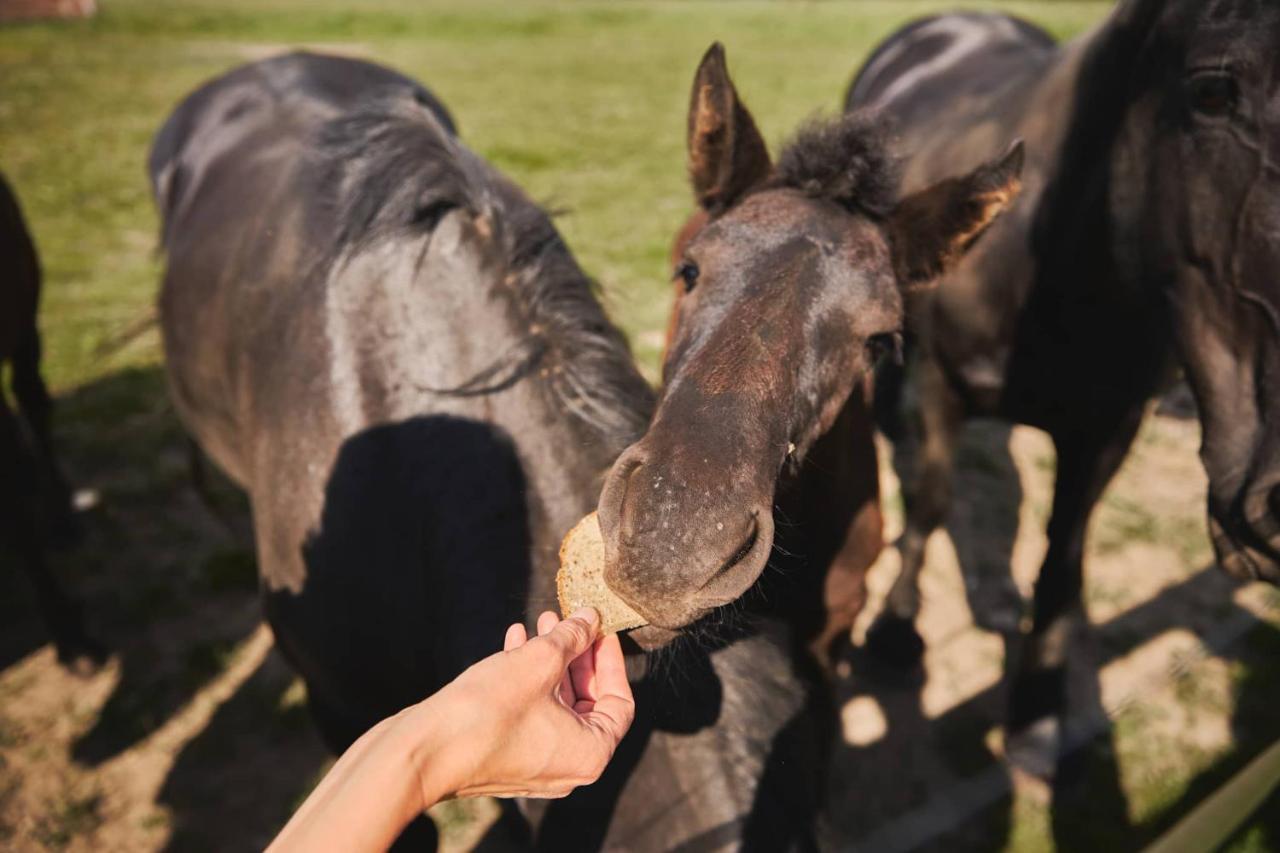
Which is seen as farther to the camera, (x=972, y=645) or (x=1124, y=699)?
(x=972, y=645)

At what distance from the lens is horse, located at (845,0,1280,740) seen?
1.98m

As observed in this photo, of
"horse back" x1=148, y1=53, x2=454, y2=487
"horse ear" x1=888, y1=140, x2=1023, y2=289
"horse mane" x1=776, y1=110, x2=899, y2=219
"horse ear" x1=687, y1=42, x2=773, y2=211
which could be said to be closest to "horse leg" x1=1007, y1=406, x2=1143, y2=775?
"horse ear" x1=888, y1=140, x2=1023, y2=289

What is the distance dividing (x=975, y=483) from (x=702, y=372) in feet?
14.2

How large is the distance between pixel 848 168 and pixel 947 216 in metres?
0.29

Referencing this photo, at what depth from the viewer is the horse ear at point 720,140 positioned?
6.77ft

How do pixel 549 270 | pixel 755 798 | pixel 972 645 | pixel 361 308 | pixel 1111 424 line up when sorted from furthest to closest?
pixel 972 645 < pixel 1111 424 < pixel 361 308 < pixel 549 270 < pixel 755 798

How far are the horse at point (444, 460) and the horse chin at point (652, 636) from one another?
160 mm

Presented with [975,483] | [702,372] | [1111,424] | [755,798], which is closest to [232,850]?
[755,798]

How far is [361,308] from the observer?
233 cm

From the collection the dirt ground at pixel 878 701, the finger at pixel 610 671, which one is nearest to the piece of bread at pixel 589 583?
the finger at pixel 610 671

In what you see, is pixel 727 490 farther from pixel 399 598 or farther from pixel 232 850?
pixel 232 850

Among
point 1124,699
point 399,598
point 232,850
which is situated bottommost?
point 232,850

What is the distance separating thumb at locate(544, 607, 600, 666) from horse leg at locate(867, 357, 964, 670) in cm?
278

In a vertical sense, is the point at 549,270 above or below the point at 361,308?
above
